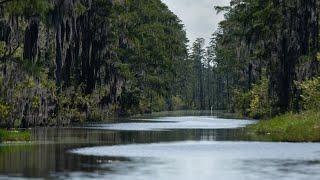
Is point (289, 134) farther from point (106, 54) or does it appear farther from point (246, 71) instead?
point (246, 71)

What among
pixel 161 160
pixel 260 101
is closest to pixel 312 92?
pixel 161 160

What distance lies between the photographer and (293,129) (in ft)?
115

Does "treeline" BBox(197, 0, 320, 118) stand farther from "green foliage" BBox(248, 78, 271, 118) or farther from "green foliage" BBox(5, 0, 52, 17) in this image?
"green foliage" BBox(5, 0, 52, 17)

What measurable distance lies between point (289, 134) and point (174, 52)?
6025cm

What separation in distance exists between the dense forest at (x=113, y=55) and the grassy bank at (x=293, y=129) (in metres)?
3.04

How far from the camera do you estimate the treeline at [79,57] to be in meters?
39.9

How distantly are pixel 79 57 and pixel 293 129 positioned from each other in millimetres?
34190

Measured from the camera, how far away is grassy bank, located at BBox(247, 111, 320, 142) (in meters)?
32.7

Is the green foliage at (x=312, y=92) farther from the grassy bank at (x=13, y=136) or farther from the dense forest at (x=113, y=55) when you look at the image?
the grassy bank at (x=13, y=136)

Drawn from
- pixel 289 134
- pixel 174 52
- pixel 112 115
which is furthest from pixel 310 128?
pixel 174 52

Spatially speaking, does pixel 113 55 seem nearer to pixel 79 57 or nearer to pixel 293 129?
pixel 79 57

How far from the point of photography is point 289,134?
34.2 meters

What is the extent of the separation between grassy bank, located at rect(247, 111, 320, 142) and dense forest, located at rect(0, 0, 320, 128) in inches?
120

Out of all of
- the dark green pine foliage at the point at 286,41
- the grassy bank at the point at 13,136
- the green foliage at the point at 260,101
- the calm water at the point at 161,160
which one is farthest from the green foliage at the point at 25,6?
the green foliage at the point at 260,101
